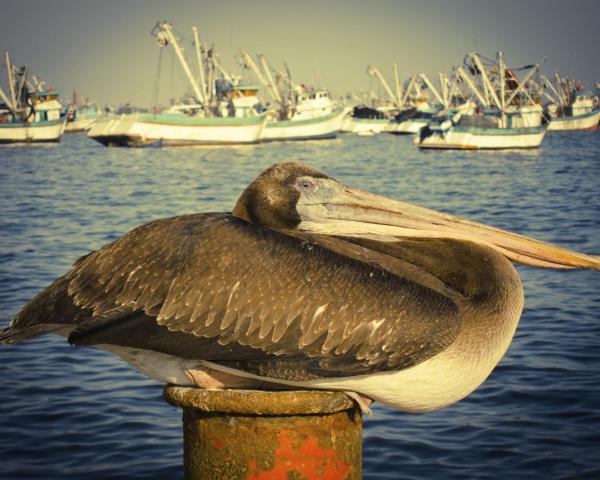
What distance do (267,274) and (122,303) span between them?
17.7 inches

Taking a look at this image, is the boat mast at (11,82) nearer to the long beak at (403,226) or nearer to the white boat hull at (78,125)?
the white boat hull at (78,125)

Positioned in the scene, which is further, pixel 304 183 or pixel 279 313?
pixel 304 183

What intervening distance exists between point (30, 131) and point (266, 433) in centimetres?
5108

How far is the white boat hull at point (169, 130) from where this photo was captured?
46.2 m

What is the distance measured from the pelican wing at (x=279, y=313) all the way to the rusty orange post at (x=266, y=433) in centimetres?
15

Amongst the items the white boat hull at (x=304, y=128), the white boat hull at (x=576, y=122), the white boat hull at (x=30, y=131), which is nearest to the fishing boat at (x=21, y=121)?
the white boat hull at (x=30, y=131)

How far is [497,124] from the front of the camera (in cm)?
3988

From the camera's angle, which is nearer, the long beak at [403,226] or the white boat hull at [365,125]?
the long beak at [403,226]

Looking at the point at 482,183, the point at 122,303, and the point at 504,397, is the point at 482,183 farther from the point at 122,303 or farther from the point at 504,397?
the point at 122,303

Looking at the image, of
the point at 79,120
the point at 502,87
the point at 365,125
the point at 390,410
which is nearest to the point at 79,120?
the point at 79,120

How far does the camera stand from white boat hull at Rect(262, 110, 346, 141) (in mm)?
53406

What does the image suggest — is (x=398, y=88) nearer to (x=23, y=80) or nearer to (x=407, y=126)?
(x=407, y=126)

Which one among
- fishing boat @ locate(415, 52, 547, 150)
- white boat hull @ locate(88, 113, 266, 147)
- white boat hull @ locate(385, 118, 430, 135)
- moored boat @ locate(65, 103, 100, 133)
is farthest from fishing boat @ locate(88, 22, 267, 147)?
moored boat @ locate(65, 103, 100, 133)

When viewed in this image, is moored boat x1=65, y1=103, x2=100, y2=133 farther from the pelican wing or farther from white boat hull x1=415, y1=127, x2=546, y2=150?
the pelican wing
